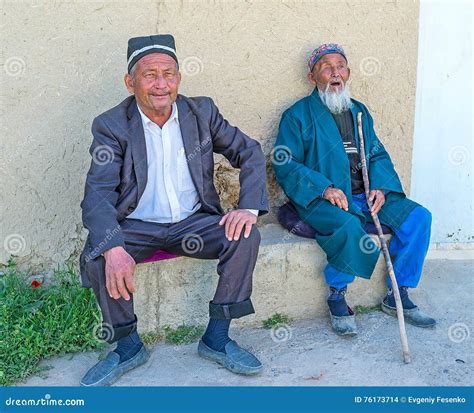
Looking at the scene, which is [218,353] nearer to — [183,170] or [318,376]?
[318,376]

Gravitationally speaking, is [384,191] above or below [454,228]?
above

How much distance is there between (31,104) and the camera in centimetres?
397

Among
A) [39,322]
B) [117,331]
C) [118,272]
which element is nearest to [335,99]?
[118,272]

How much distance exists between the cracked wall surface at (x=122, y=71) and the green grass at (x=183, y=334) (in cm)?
82

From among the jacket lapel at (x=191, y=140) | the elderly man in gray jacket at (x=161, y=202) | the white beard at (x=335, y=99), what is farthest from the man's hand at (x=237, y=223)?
the white beard at (x=335, y=99)

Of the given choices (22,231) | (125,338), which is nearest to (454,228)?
(125,338)

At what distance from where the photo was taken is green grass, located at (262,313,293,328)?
13.3 feet

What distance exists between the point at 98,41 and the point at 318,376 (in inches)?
94.5

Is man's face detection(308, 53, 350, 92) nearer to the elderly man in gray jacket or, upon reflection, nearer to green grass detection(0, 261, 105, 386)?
the elderly man in gray jacket

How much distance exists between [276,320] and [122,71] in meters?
1.85

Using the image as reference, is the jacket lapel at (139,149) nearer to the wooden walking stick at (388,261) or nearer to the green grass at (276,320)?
the green grass at (276,320)

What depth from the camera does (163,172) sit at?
3.60 metres

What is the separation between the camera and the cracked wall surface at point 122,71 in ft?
13.0

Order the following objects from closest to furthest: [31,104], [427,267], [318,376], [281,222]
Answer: [318,376]
[31,104]
[281,222]
[427,267]
